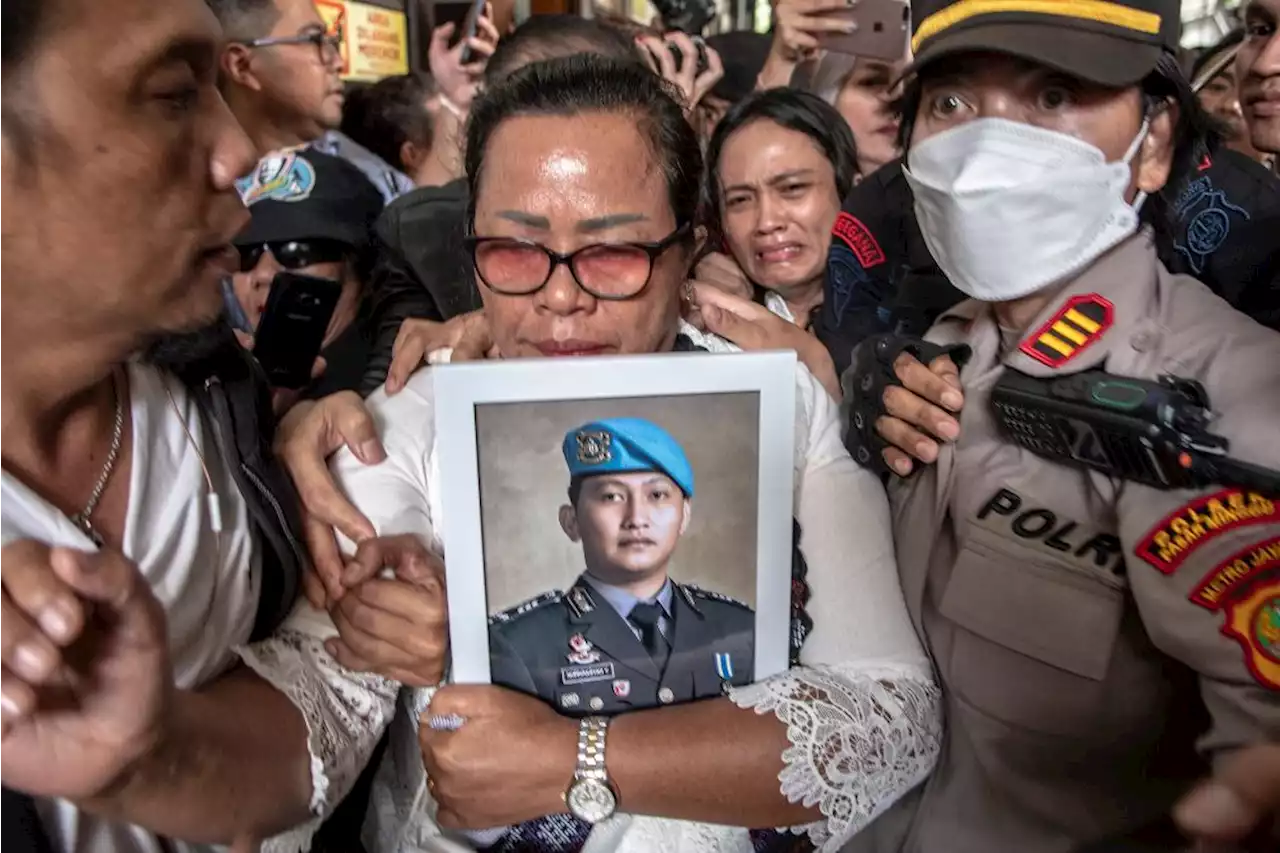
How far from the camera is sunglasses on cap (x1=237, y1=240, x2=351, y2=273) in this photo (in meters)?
2.20

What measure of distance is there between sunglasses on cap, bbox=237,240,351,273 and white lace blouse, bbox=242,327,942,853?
3.69 feet

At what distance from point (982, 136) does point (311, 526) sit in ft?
3.04

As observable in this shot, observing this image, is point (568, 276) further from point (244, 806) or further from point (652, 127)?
point (244, 806)

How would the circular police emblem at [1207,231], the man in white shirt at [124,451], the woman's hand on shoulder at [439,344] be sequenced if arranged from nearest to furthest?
the man in white shirt at [124,451] → the woman's hand on shoulder at [439,344] → the circular police emblem at [1207,231]

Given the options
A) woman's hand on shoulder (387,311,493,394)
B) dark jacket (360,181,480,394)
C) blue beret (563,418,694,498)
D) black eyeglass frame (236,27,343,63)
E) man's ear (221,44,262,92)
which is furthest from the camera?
black eyeglass frame (236,27,343,63)

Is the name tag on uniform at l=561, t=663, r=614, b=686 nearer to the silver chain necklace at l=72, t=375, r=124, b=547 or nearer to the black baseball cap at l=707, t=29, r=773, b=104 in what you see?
the silver chain necklace at l=72, t=375, r=124, b=547

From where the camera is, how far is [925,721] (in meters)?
1.10

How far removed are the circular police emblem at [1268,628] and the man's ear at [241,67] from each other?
245 centimetres

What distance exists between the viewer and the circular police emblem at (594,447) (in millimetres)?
943

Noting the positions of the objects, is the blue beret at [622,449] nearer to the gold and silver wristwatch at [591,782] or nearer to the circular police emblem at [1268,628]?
the gold and silver wristwatch at [591,782]

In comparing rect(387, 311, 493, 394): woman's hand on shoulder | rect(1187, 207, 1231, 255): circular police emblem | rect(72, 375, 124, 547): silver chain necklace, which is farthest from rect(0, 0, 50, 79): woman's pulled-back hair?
rect(1187, 207, 1231, 255): circular police emblem

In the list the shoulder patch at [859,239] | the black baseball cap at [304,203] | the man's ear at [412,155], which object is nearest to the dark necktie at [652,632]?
the shoulder patch at [859,239]

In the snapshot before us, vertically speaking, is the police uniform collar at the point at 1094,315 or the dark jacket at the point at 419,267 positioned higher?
the police uniform collar at the point at 1094,315

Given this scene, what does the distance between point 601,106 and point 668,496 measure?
0.50 metres
